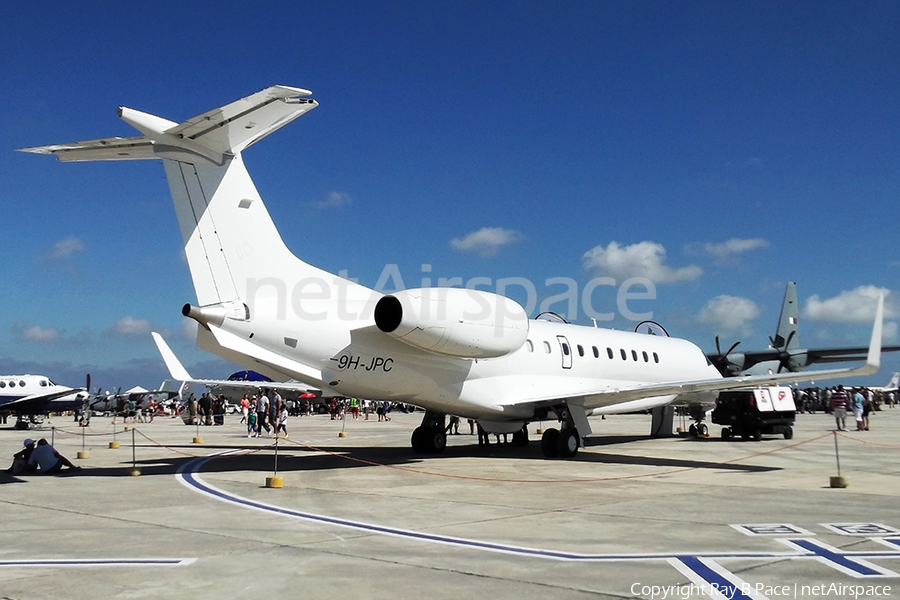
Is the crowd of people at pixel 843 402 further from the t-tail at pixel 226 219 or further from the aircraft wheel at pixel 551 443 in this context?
the t-tail at pixel 226 219

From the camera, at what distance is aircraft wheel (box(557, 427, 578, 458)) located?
17.5m

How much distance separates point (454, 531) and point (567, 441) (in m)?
9.64

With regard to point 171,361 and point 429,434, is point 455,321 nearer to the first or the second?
point 429,434

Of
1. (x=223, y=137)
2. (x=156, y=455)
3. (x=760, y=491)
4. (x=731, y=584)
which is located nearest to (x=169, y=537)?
(x=731, y=584)

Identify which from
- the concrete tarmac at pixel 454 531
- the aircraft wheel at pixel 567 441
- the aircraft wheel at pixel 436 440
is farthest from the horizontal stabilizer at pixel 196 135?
the aircraft wheel at pixel 567 441

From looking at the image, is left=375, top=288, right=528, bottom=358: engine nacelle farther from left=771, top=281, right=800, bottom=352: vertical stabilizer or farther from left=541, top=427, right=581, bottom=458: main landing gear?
left=771, top=281, right=800, bottom=352: vertical stabilizer

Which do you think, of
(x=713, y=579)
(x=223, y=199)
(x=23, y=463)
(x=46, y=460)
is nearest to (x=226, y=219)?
(x=223, y=199)

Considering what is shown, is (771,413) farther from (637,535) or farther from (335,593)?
(335,593)

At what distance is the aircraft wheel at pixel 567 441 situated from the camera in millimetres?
17500

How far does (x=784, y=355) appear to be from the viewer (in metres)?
35.4

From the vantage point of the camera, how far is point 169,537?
7.85 meters

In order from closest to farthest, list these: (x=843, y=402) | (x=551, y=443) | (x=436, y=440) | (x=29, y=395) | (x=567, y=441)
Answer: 1. (x=567, y=441)
2. (x=551, y=443)
3. (x=436, y=440)
4. (x=843, y=402)
5. (x=29, y=395)

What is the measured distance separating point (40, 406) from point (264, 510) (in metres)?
30.2

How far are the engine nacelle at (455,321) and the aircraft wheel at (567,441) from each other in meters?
2.74
